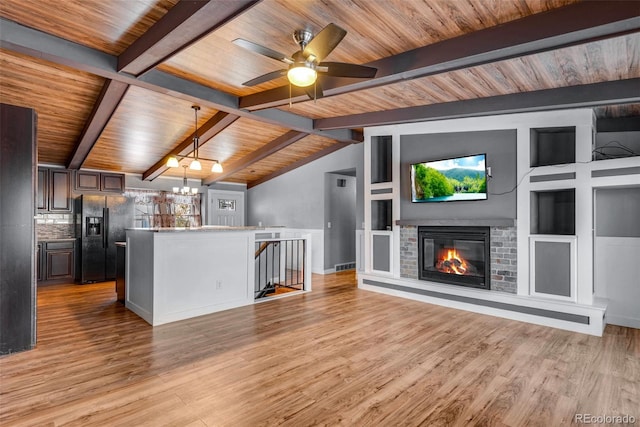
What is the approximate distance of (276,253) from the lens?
21.0 feet

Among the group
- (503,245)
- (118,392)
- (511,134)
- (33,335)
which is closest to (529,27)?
(511,134)

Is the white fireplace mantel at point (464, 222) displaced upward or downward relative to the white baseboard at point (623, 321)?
upward

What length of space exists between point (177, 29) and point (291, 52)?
1.19 m

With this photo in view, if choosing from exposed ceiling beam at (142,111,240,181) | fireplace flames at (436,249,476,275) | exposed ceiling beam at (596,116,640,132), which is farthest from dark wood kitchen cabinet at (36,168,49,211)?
exposed ceiling beam at (596,116,640,132)

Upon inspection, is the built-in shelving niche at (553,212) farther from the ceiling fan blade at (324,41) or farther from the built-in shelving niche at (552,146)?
the ceiling fan blade at (324,41)

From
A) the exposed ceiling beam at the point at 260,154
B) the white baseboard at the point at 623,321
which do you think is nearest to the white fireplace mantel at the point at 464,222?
the white baseboard at the point at 623,321

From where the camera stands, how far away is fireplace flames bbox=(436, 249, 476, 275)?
16.7 ft

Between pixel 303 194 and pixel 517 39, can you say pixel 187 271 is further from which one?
pixel 303 194

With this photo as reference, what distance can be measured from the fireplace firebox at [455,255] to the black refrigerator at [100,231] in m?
6.39

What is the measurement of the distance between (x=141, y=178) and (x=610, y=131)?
9454 millimetres

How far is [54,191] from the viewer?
22.9ft

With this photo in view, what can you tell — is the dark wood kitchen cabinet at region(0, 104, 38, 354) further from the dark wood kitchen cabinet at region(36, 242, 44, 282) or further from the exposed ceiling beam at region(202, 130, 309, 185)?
the exposed ceiling beam at region(202, 130, 309, 185)

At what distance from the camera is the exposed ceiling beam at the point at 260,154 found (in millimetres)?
6863

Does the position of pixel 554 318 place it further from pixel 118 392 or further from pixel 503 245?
pixel 118 392
